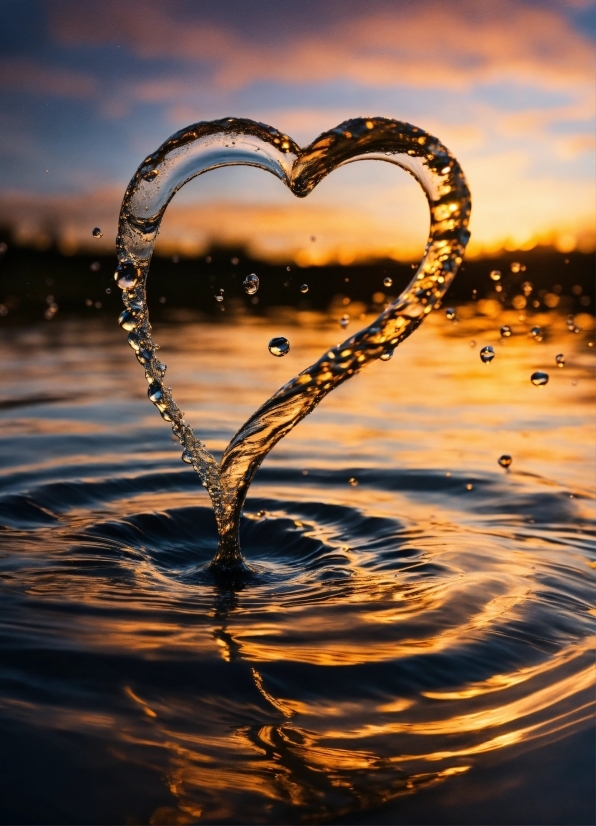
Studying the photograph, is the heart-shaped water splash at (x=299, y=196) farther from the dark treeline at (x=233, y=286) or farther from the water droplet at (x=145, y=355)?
the dark treeline at (x=233, y=286)

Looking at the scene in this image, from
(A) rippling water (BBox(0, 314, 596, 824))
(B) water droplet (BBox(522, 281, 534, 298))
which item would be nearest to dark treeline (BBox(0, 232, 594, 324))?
(B) water droplet (BBox(522, 281, 534, 298))

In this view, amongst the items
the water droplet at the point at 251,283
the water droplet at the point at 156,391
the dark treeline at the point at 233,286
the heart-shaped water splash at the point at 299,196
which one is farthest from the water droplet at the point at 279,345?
the dark treeline at the point at 233,286

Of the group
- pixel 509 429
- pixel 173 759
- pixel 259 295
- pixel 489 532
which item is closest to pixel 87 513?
pixel 489 532

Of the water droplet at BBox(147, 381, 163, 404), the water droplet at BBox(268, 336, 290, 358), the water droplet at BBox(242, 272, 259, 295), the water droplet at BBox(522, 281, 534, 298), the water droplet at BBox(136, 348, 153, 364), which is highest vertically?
the water droplet at BBox(522, 281, 534, 298)

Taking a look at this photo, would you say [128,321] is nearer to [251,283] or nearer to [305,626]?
[251,283]

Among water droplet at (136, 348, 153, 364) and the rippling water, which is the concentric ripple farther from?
water droplet at (136, 348, 153, 364)

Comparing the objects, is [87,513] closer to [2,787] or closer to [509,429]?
[2,787]

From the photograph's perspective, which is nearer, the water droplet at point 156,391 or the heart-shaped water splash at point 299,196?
the heart-shaped water splash at point 299,196

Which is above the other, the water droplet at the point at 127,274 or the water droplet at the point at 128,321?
the water droplet at the point at 127,274
